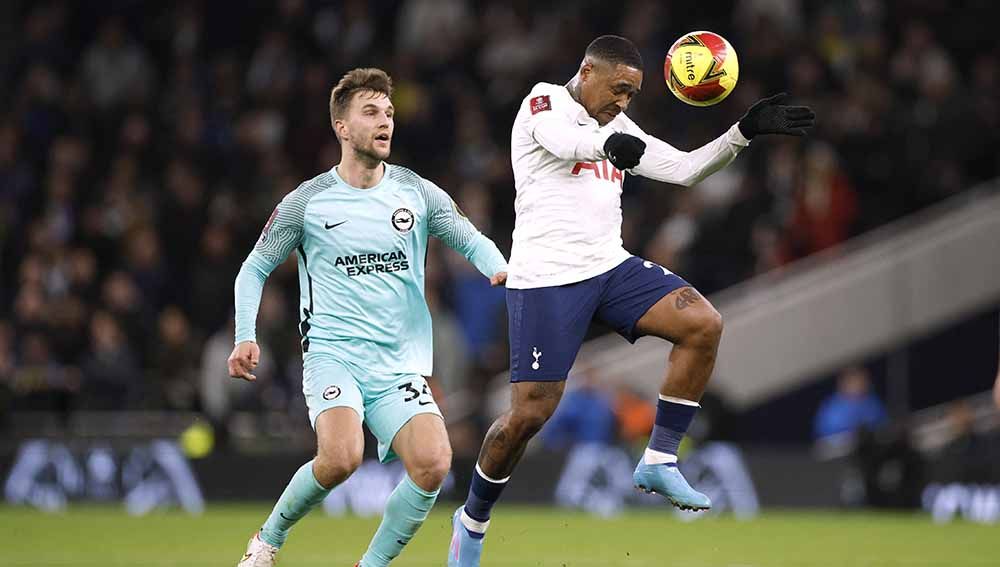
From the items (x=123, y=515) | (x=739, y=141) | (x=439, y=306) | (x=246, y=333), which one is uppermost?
(x=739, y=141)

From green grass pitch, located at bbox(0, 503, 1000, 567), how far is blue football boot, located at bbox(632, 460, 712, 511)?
9.92ft

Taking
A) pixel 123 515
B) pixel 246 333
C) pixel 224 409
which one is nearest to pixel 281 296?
pixel 224 409

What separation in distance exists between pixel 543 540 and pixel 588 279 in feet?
18.4

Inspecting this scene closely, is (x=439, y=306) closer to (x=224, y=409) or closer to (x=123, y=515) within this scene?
→ (x=224, y=409)

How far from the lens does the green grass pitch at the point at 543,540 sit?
39.9 ft

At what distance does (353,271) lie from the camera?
883 centimetres

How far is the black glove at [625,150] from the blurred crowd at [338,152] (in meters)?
9.42

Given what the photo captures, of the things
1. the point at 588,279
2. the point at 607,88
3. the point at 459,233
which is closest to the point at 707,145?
the point at 607,88

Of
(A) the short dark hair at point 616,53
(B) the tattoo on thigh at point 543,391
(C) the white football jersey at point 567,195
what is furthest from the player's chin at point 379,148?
(B) the tattoo on thigh at point 543,391

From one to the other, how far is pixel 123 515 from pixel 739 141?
1018cm

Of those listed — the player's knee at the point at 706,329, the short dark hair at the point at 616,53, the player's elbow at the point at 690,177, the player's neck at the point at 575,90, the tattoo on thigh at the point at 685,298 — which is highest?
the short dark hair at the point at 616,53

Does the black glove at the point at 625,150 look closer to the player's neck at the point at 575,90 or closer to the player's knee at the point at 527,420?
the player's neck at the point at 575,90

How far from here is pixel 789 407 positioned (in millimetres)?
19109

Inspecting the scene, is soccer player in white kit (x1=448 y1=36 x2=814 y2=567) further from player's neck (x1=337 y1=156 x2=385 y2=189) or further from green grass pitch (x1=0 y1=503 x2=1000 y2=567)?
green grass pitch (x1=0 y1=503 x2=1000 y2=567)
